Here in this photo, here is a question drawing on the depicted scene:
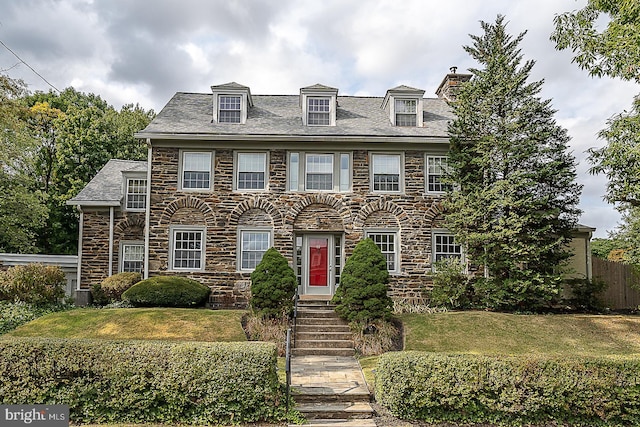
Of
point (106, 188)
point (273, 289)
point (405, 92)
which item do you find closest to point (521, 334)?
point (273, 289)

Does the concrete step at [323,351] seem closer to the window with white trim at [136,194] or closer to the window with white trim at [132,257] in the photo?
the window with white trim at [132,257]

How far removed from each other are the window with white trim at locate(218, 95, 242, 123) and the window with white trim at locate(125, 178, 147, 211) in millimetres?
3857

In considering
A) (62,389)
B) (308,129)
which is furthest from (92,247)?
(62,389)

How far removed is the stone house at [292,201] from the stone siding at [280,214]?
0.11 ft

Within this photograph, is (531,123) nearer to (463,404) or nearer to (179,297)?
(463,404)

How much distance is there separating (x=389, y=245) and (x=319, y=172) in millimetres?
3363

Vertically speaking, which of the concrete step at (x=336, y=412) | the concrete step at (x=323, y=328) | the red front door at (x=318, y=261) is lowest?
the concrete step at (x=336, y=412)

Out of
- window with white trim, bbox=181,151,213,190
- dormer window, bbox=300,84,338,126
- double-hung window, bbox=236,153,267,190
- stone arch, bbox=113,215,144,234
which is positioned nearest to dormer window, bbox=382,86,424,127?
dormer window, bbox=300,84,338,126

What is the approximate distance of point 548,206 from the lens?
51.3 feet

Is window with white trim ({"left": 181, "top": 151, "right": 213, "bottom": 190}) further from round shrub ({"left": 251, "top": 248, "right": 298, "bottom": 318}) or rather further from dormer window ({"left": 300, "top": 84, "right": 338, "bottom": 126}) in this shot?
round shrub ({"left": 251, "top": 248, "right": 298, "bottom": 318})

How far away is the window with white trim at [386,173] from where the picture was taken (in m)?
17.3

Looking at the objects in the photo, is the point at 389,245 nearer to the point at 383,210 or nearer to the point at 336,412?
the point at 383,210

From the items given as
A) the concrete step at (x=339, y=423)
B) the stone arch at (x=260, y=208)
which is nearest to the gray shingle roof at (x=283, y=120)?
the stone arch at (x=260, y=208)

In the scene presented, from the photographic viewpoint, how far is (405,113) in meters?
18.2
